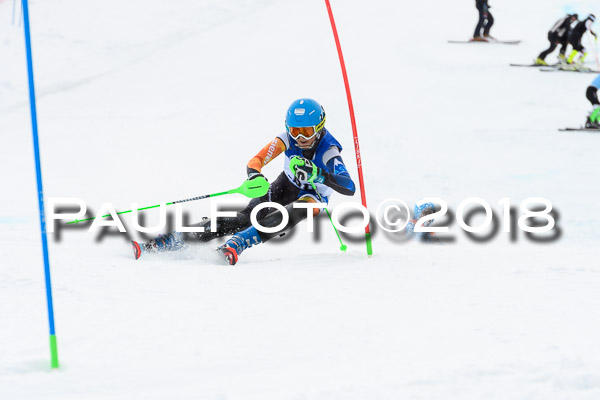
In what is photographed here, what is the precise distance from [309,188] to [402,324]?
270cm

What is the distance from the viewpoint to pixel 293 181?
245 inches

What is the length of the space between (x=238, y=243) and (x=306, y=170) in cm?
77

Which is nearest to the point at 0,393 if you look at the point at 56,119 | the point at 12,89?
the point at 56,119

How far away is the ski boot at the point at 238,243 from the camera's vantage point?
206 inches

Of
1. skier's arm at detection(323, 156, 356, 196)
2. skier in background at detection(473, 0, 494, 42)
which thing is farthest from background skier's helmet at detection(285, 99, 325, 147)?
skier in background at detection(473, 0, 494, 42)

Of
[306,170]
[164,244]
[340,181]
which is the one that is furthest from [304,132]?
[164,244]

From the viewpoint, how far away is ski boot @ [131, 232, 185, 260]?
550 centimetres

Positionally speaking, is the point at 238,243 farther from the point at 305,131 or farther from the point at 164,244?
the point at 305,131

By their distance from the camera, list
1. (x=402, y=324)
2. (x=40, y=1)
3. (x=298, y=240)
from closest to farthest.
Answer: (x=402, y=324) < (x=298, y=240) < (x=40, y=1)

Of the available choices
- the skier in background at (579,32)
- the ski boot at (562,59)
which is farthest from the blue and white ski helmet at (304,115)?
the ski boot at (562,59)

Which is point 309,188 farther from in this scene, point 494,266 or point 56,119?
point 56,119

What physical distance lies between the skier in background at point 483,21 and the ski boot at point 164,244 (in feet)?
43.4

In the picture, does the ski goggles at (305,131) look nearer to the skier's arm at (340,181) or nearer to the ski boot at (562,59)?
the skier's arm at (340,181)

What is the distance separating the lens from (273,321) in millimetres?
3650
